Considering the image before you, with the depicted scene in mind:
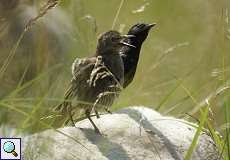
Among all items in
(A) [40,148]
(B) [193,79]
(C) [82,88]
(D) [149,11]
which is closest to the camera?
(A) [40,148]

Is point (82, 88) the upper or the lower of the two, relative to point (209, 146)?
upper

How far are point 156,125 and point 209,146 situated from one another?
0.35 metres

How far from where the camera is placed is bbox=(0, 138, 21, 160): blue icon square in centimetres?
468

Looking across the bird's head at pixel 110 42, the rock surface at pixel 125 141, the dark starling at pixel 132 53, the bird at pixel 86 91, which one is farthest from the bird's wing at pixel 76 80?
the dark starling at pixel 132 53

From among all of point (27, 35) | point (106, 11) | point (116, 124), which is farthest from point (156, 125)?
point (106, 11)

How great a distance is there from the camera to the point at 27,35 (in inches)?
300

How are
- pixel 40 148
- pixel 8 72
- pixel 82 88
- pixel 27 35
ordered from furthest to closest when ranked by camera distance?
1. pixel 27 35
2. pixel 8 72
3. pixel 82 88
4. pixel 40 148

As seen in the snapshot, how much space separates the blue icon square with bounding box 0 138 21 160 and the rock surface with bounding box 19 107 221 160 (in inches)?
2.8

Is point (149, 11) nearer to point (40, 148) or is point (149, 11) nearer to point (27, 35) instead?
point (27, 35)

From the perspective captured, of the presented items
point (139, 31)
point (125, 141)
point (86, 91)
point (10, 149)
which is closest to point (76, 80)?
point (86, 91)

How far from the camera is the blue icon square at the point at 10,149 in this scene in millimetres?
4680

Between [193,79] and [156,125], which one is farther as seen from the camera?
[193,79]

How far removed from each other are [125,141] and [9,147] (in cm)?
79

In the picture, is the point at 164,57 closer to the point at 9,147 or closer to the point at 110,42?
the point at 110,42
